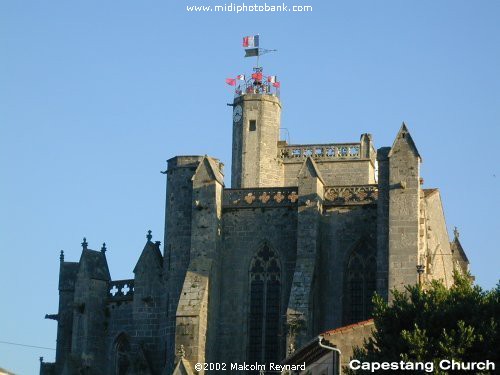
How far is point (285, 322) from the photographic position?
182ft

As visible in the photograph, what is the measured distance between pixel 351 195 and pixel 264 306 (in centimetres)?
492

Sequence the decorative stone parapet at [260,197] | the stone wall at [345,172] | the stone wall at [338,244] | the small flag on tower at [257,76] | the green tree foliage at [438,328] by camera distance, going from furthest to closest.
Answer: the small flag on tower at [257,76] < the stone wall at [345,172] < the decorative stone parapet at [260,197] < the stone wall at [338,244] < the green tree foliage at [438,328]

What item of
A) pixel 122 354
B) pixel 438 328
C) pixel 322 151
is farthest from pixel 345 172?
pixel 438 328

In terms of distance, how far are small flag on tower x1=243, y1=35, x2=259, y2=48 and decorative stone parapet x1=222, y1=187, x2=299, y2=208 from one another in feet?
44.2

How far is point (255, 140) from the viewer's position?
216 ft

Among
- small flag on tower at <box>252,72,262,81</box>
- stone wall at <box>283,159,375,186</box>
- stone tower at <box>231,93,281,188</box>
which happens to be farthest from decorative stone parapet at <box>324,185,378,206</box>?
small flag on tower at <box>252,72,262,81</box>

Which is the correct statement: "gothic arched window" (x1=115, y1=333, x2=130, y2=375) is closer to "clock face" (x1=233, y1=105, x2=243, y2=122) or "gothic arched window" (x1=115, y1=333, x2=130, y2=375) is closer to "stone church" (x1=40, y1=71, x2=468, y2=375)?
"stone church" (x1=40, y1=71, x2=468, y2=375)

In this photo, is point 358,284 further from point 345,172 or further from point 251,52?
point 251,52

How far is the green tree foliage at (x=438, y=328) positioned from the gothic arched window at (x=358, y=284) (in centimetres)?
1260

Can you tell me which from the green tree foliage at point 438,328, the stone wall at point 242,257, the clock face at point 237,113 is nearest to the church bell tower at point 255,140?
the clock face at point 237,113

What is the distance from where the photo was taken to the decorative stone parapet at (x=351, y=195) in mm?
57562

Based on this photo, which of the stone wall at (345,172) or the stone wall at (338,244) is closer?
the stone wall at (338,244)

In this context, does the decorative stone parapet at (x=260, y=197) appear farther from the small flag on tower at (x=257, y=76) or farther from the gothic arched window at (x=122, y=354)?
the small flag on tower at (x=257, y=76)

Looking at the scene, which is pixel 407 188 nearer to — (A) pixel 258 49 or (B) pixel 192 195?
(B) pixel 192 195
